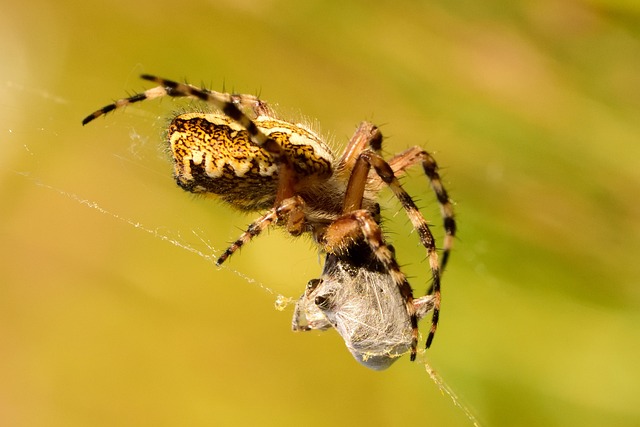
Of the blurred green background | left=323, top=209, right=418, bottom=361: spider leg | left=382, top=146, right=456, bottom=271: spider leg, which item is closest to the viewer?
left=323, top=209, right=418, bottom=361: spider leg

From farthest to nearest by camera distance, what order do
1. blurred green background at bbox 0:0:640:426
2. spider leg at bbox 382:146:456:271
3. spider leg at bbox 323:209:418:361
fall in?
blurred green background at bbox 0:0:640:426 < spider leg at bbox 382:146:456:271 < spider leg at bbox 323:209:418:361

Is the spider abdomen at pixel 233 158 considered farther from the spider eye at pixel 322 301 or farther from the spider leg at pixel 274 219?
the spider eye at pixel 322 301

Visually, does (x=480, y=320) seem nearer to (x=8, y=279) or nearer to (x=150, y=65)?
(x=150, y=65)

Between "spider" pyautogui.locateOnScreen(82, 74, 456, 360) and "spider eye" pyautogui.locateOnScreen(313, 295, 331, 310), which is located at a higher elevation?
"spider" pyautogui.locateOnScreen(82, 74, 456, 360)

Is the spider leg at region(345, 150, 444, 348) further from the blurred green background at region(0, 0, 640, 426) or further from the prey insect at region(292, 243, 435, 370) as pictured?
the blurred green background at region(0, 0, 640, 426)

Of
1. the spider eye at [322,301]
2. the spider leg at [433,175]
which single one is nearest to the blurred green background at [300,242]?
the spider leg at [433,175]

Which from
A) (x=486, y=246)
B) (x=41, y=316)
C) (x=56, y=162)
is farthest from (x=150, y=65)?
(x=486, y=246)

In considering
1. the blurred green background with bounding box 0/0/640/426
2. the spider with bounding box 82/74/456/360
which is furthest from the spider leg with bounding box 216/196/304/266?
the blurred green background with bounding box 0/0/640/426

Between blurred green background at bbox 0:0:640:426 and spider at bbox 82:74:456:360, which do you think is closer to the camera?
spider at bbox 82:74:456:360
